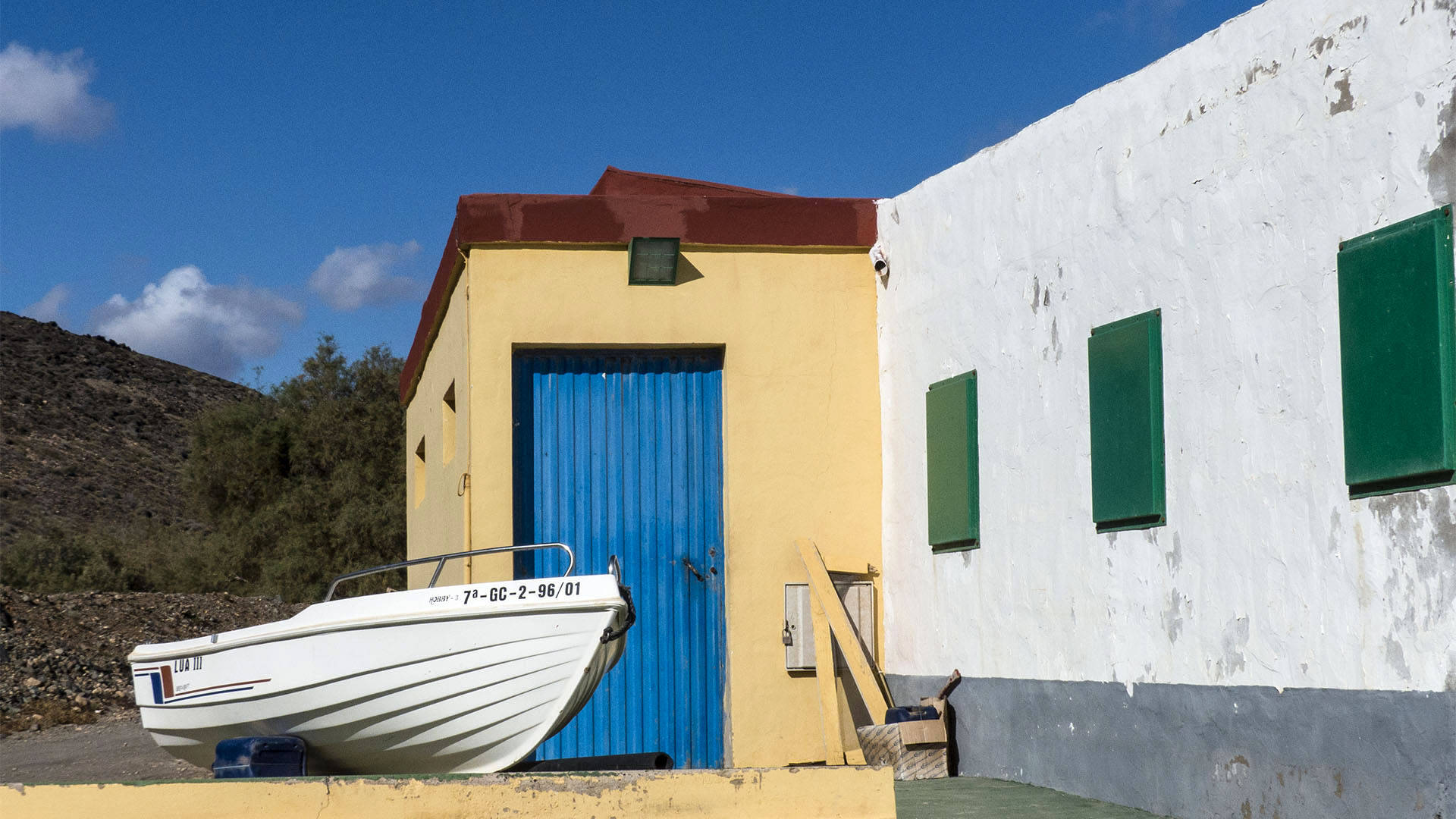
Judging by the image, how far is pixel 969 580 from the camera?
795 centimetres

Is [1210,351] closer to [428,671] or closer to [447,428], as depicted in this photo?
[428,671]

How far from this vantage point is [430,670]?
6.50 meters

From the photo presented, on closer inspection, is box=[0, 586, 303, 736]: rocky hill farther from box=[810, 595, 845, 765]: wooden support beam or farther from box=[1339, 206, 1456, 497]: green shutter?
box=[1339, 206, 1456, 497]: green shutter

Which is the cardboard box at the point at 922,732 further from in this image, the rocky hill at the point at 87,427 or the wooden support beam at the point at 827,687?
the rocky hill at the point at 87,427

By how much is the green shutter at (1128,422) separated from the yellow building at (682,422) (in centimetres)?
261

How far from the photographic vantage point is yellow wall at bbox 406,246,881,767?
880 cm

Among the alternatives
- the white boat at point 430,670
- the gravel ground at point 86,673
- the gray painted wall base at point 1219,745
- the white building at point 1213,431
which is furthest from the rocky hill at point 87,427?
the gray painted wall base at point 1219,745

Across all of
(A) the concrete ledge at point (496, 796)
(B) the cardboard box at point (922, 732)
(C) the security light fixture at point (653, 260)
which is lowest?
(B) the cardboard box at point (922, 732)

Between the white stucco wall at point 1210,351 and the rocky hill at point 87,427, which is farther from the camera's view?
the rocky hill at point 87,427

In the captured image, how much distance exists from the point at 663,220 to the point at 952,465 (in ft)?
8.15

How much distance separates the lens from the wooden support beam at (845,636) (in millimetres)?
8406

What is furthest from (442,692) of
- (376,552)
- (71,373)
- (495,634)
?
(71,373)

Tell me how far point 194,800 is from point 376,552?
22.9m

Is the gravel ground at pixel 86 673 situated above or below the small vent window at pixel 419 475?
below
